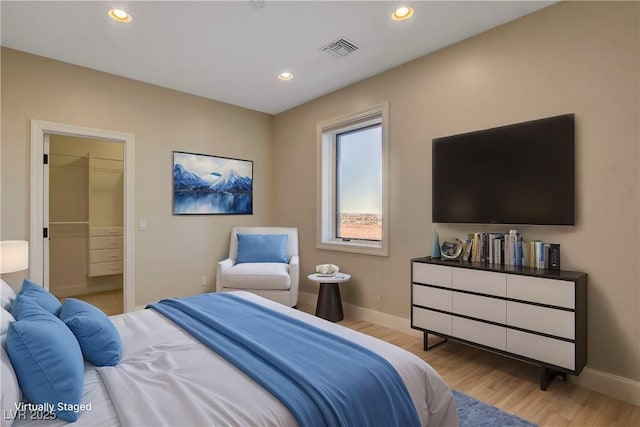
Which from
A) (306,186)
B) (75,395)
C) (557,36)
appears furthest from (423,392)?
(306,186)

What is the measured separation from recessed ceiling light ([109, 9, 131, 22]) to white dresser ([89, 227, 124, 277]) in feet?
11.4

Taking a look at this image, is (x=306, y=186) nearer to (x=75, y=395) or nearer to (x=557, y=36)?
(x=557, y=36)

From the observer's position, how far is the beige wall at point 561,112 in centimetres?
216

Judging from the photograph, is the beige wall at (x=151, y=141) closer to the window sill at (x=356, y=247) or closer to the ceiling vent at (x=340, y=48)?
the window sill at (x=356, y=247)

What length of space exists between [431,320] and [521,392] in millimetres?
777

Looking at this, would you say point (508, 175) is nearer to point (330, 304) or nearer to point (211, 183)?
point (330, 304)

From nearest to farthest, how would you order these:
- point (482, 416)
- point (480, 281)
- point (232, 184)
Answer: point (482, 416)
point (480, 281)
point (232, 184)

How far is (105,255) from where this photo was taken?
5.10 metres

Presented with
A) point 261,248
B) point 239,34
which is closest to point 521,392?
point 261,248

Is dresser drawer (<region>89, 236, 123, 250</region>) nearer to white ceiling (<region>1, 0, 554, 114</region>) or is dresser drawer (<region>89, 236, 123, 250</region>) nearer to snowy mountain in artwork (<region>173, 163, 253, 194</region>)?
snowy mountain in artwork (<region>173, 163, 253, 194</region>)

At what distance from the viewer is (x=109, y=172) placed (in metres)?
5.25

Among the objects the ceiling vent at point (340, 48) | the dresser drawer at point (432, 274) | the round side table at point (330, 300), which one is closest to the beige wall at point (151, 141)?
the round side table at point (330, 300)

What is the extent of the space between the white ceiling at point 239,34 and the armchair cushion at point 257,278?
7.07ft

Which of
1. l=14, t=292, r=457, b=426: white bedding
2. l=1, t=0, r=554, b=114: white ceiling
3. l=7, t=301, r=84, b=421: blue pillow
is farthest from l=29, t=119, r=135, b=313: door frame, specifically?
l=7, t=301, r=84, b=421: blue pillow
